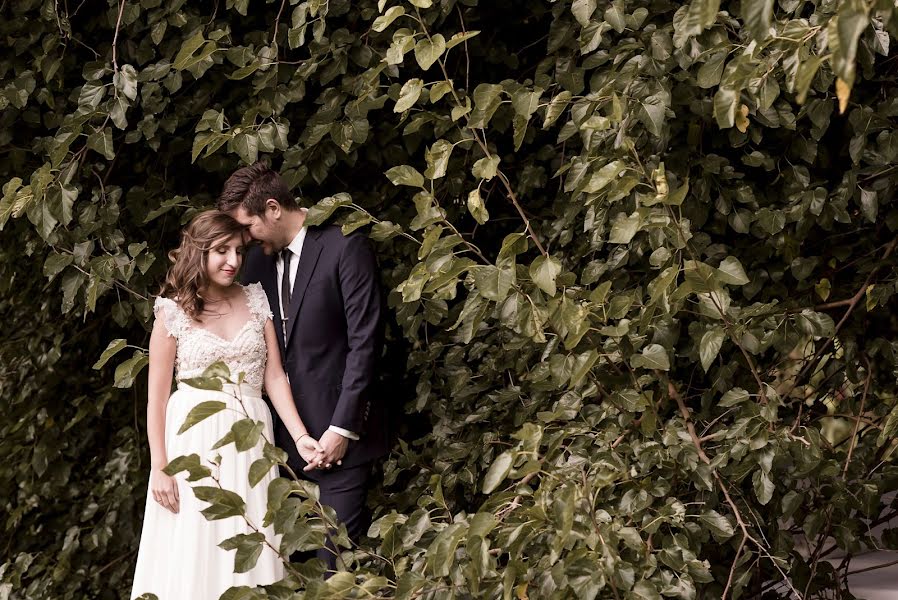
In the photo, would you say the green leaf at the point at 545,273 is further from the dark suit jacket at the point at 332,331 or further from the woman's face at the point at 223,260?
the woman's face at the point at 223,260

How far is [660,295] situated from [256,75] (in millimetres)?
1417

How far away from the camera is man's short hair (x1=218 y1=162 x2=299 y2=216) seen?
2.87 meters

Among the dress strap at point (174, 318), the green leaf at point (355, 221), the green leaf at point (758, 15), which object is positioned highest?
the green leaf at point (758, 15)

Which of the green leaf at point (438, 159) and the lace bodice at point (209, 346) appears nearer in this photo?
the green leaf at point (438, 159)

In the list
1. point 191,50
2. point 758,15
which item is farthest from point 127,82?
point 758,15

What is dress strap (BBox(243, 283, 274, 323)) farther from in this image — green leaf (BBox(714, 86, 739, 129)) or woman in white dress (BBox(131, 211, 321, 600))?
green leaf (BBox(714, 86, 739, 129))

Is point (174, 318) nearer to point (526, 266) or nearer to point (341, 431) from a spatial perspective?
point (341, 431)

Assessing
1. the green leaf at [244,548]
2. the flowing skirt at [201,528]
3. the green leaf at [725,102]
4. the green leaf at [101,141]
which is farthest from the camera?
the green leaf at [101,141]

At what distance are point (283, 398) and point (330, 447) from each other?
0.20 m

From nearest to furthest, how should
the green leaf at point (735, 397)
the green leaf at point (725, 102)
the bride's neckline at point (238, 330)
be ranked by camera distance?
1. the green leaf at point (725, 102)
2. the green leaf at point (735, 397)
3. the bride's neckline at point (238, 330)

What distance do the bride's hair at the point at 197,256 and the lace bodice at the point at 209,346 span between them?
0.03m

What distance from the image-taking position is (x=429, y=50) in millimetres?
2279

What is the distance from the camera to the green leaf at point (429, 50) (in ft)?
7.38

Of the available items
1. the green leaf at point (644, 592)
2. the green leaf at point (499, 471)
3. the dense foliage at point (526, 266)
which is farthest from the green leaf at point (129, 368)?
the green leaf at point (644, 592)
